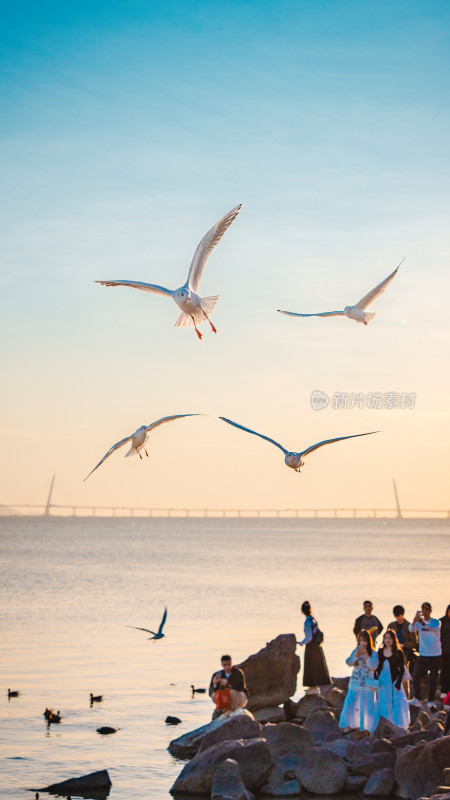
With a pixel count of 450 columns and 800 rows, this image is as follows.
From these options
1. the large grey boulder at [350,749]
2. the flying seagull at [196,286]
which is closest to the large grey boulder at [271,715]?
the large grey boulder at [350,749]

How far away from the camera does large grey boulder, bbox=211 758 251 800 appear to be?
629 inches

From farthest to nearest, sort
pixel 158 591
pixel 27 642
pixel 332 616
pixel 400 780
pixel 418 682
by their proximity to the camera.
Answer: pixel 158 591
pixel 332 616
pixel 27 642
pixel 418 682
pixel 400 780

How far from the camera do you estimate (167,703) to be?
25922 mm

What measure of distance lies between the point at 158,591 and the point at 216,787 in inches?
2041

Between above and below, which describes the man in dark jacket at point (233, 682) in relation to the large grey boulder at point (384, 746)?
above

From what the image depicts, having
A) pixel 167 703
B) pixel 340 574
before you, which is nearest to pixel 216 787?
pixel 167 703

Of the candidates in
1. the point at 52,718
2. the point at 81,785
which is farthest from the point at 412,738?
the point at 52,718

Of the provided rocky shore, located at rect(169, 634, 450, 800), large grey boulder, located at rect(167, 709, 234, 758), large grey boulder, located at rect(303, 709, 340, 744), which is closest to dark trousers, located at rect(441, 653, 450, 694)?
rocky shore, located at rect(169, 634, 450, 800)

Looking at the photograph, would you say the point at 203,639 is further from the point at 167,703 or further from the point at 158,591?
the point at 158,591

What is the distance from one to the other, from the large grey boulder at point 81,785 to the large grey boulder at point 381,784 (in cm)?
475

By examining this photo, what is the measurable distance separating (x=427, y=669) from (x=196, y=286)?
319 inches

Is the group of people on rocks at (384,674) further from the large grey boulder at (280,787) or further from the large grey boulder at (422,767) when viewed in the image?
the large grey boulder at (280,787)

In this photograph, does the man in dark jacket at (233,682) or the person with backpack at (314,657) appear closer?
the man in dark jacket at (233,682)

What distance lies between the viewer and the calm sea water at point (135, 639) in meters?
20.7
